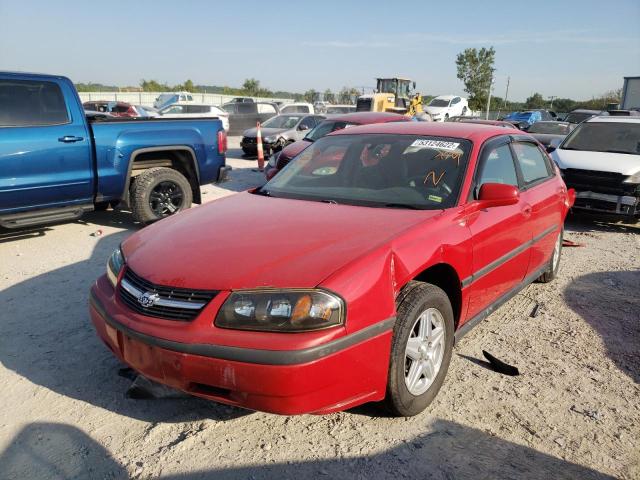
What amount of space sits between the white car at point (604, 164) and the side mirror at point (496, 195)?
16.9ft

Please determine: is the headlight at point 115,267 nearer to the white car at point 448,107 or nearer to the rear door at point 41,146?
the rear door at point 41,146

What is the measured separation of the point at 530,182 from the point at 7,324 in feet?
14.2

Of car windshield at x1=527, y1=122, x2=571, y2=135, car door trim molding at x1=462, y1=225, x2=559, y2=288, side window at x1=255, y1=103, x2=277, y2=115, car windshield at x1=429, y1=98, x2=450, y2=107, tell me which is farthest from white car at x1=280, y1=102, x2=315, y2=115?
car door trim molding at x1=462, y1=225, x2=559, y2=288

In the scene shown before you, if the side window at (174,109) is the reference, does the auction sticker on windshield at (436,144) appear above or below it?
above

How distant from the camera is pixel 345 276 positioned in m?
2.39

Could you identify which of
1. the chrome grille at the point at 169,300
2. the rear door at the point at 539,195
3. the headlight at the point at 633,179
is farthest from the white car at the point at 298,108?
the chrome grille at the point at 169,300

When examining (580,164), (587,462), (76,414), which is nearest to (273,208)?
(76,414)

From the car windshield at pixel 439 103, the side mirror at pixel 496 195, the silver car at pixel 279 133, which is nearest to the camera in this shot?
the side mirror at pixel 496 195

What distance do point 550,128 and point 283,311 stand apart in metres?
15.5

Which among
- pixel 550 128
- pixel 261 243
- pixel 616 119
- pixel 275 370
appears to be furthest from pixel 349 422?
pixel 550 128

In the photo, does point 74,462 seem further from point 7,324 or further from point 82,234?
point 82,234

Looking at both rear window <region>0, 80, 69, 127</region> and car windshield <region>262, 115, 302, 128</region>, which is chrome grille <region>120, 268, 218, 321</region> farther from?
car windshield <region>262, 115, 302, 128</region>

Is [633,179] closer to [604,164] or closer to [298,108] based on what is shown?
[604,164]

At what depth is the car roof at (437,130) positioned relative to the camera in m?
3.77
